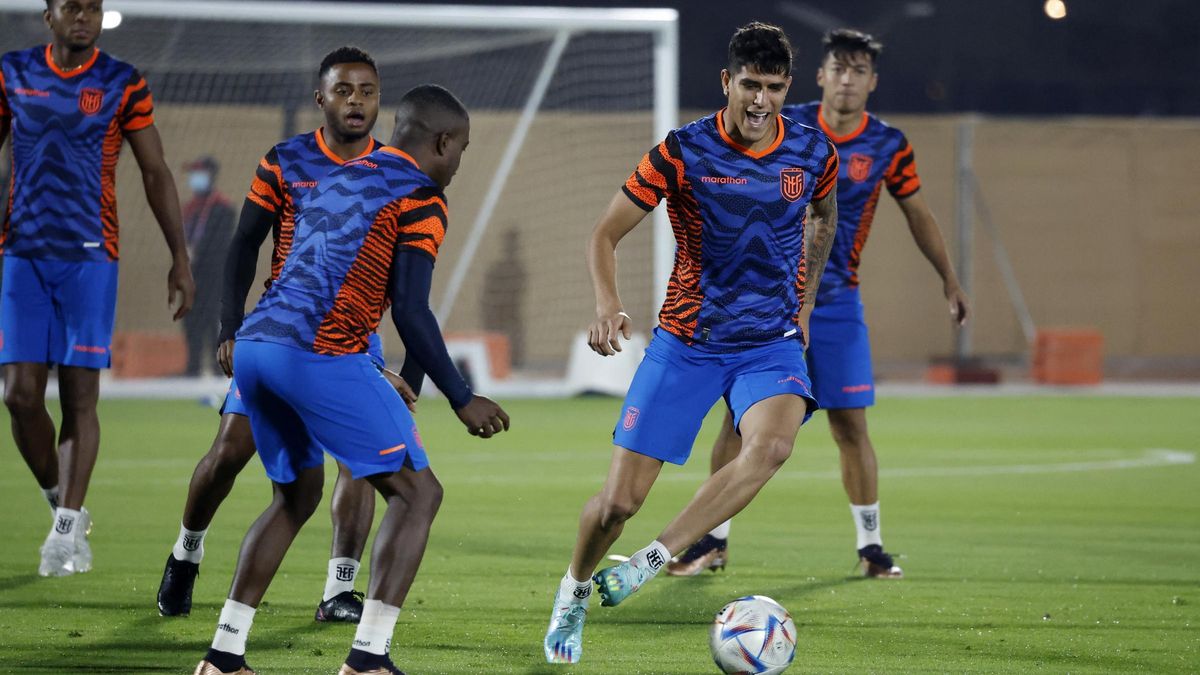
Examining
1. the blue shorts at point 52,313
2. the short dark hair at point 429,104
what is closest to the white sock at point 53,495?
the blue shorts at point 52,313

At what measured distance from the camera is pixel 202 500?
20.7 feet

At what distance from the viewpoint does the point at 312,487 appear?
5.30 meters

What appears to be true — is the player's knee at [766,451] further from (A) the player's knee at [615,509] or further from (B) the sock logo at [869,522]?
(B) the sock logo at [869,522]

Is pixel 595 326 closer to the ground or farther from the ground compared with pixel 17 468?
farther from the ground

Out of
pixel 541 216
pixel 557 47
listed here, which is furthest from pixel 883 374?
pixel 557 47

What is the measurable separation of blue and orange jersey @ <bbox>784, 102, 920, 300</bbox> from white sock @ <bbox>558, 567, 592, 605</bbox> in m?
2.71

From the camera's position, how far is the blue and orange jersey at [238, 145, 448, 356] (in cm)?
502

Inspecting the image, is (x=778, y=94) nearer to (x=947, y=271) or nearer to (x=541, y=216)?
(x=947, y=271)

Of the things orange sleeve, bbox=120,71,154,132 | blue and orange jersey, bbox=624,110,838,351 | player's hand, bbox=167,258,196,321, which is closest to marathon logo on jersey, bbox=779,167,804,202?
blue and orange jersey, bbox=624,110,838,351

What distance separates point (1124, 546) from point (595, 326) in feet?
14.5

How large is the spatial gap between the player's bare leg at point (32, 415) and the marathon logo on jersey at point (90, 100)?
3.82 feet

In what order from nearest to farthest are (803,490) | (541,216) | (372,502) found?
(372,502) < (803,490) < (541,216)

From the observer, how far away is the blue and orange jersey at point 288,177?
Result: 20.1 feet

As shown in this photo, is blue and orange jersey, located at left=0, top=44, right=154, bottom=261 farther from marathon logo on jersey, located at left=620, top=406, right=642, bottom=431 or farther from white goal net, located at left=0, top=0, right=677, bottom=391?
white goal net, located at left=0, top=0, right=677, bottom=391
